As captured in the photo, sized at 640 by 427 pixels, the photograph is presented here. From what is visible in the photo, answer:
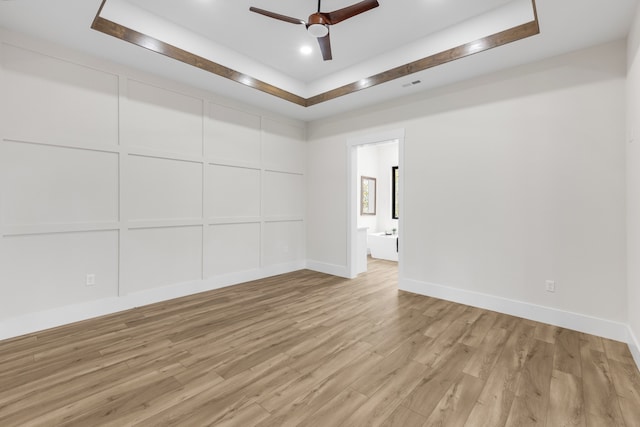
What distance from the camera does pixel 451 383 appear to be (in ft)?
6.84

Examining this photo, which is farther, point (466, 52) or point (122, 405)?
point (466, 52)

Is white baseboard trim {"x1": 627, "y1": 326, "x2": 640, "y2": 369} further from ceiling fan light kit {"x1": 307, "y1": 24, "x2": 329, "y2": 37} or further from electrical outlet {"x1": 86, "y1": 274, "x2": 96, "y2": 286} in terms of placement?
electrical outlet {"x1": 86, "y1": 274, "x2": 96, "y2": 286}

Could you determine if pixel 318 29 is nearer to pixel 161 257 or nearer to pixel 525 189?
pixel 525 189

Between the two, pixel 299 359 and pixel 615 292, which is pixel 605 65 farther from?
pixel 299 359

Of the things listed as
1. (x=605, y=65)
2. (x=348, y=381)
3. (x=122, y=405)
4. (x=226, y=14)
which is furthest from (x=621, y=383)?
(x=226, y=14)

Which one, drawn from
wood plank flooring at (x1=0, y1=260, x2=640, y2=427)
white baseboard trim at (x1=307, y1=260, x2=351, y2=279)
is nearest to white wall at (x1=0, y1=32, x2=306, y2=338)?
wood plank flooring at (x1=0, y1=260, x2=640, y2=427)

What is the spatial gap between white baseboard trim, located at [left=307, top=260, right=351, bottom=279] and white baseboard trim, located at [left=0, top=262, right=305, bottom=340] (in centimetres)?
126

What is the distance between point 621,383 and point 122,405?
343 cm

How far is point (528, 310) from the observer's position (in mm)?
3270

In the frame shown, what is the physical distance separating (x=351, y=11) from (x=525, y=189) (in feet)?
8.73

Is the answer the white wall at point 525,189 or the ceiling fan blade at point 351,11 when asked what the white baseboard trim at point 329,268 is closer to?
the white wall at point 525,189

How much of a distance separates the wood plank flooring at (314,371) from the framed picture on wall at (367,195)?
423 centimetres

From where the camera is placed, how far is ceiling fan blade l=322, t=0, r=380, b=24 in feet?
8.14

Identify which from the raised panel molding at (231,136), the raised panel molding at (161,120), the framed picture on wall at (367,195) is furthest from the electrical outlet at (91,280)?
the framed picture on wall at (367,195)
